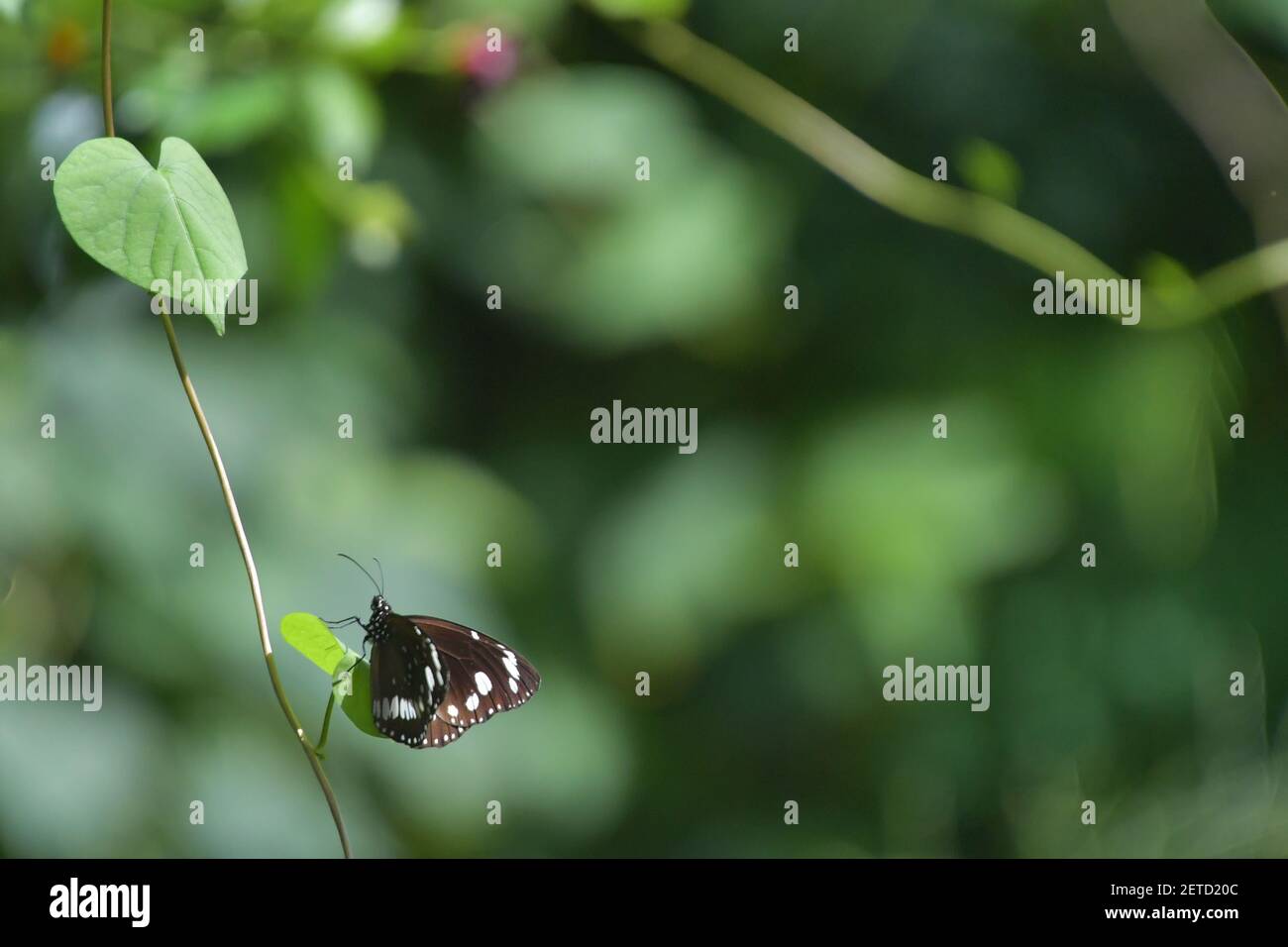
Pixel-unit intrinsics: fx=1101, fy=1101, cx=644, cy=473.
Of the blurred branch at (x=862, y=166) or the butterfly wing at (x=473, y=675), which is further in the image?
the blurred branch at (x=862, y=166)

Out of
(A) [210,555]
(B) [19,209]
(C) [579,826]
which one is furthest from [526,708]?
(B) [19,209]

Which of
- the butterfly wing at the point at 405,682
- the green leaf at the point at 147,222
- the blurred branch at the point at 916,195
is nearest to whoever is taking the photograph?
the green leaf at the point at 147,222

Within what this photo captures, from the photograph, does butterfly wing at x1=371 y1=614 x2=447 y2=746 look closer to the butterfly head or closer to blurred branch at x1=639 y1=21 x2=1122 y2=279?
the butterfly head

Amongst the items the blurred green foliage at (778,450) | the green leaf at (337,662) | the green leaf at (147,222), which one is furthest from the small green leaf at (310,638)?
the blurred green foliage at (778,450)

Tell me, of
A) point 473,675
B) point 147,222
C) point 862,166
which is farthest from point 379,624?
point 862,166

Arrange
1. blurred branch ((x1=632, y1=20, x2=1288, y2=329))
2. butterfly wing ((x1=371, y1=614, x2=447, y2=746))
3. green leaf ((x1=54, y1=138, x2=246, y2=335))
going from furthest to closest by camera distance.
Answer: blurred branch ((x1=632, y1=20, x2=1288, y2=329)), butterfly wing ((x1=371, y1=614, x2=447, y2=746)), green leaf ((x1=54, y1=138, x2=246, y2=335))

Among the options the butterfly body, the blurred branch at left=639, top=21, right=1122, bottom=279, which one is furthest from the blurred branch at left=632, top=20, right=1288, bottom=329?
the butterfly body

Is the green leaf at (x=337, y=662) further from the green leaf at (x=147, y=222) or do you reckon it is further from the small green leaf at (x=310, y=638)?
the green leaf at (x=147, y=222)
